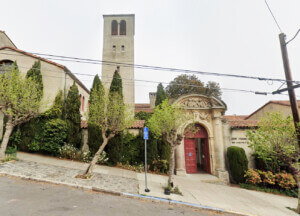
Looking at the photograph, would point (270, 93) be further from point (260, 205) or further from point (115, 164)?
point (115, 164)

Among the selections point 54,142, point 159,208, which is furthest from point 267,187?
point 54,142

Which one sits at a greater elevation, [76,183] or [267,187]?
[76,183]

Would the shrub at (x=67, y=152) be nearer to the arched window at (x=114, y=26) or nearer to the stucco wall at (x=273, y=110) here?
the arched window at (x=114, y=26)

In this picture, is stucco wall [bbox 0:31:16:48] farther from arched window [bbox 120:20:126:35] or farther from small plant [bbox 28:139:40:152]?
arched window [bbox 120:20:126:35]

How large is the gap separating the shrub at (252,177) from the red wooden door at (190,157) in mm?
3501

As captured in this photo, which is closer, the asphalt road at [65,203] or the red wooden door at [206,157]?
the asphalt road at [65,203]

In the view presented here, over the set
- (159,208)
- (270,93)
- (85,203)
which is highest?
(270,93)

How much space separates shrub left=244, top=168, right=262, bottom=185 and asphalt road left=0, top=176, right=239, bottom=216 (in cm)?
590

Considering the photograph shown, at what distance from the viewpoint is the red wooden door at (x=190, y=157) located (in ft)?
38.3

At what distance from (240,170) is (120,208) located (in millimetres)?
8949

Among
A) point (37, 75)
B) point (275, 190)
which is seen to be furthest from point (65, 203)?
point (275, 190)

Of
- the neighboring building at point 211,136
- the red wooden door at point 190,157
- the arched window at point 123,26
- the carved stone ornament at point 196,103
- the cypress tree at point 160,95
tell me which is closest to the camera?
the neighboring building at point 211,136

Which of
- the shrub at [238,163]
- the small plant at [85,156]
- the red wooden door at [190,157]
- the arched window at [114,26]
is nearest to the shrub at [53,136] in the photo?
the small plant at [85,156]

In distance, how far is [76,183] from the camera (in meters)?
6.73
